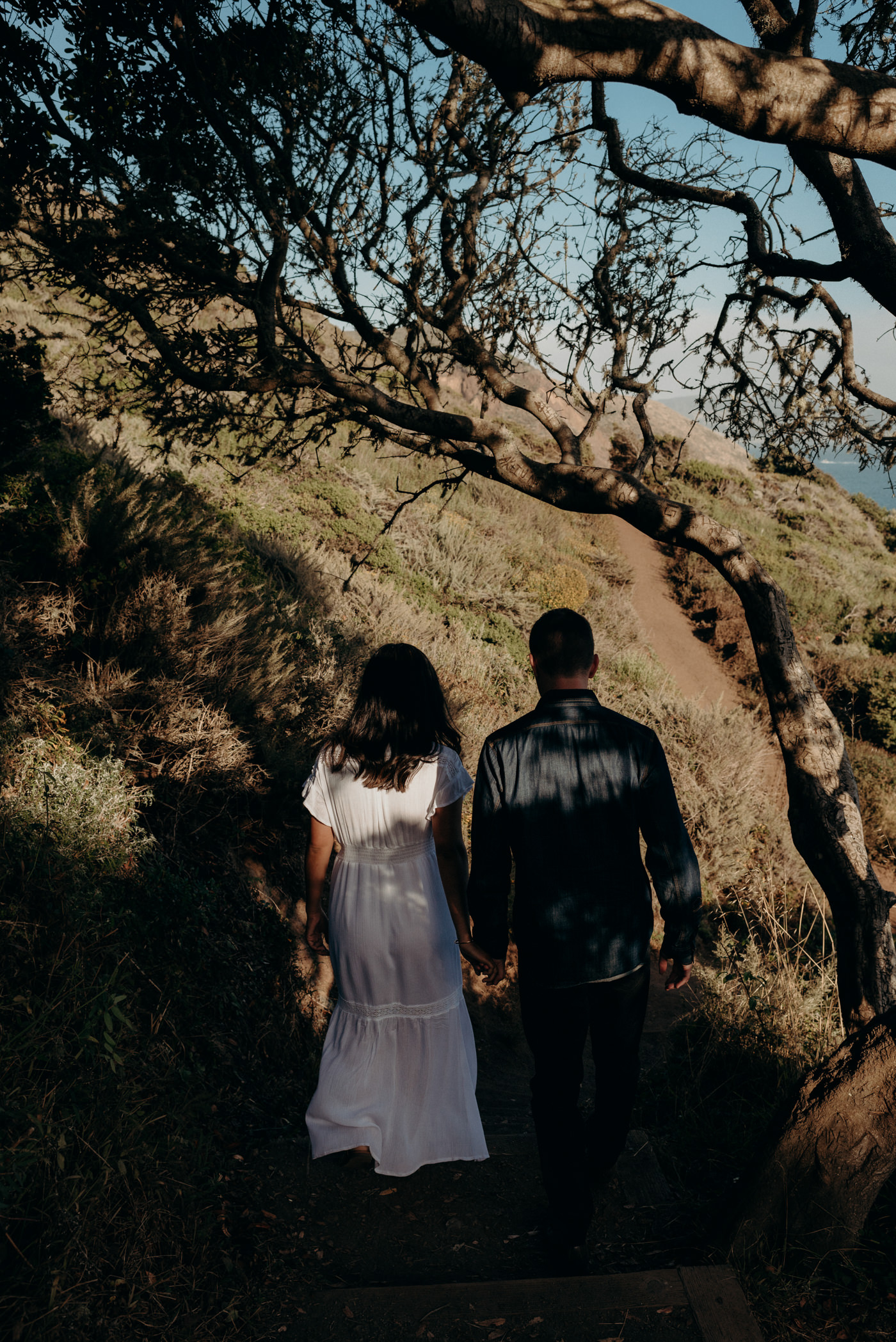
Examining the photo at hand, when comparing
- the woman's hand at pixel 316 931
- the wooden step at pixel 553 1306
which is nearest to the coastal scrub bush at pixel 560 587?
the woman's hand at pixel 316 931

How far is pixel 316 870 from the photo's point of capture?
9.59ft

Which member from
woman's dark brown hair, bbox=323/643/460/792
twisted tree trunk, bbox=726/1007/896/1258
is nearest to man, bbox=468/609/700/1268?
woman's dark brown hair, bbox=323/643/460/792

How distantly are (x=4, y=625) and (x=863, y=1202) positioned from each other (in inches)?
178

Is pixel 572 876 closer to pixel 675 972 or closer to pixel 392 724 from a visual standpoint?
pixel 675 972

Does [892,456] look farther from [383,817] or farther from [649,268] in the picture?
[383,817]

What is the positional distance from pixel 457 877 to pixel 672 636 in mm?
13903

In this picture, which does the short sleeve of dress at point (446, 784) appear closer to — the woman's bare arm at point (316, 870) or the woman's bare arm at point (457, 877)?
the woman's bare arm at point (457, 877)

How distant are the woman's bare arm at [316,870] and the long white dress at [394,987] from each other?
0.04 meters

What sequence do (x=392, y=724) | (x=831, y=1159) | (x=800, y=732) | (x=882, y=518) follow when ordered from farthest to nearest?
(x=882, y=518), (x=800, y=732), (x=392, y=724), (x=831, y=1159)

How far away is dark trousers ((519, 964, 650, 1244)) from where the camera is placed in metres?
2.58

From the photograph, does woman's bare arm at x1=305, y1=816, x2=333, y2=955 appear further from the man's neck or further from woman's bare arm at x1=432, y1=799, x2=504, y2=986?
the man's neck

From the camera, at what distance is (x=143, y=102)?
4.79 metres

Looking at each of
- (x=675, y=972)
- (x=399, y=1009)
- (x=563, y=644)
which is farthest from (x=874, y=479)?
(x=399, y=1009)

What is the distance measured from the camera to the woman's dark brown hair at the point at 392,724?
8.93 ft
